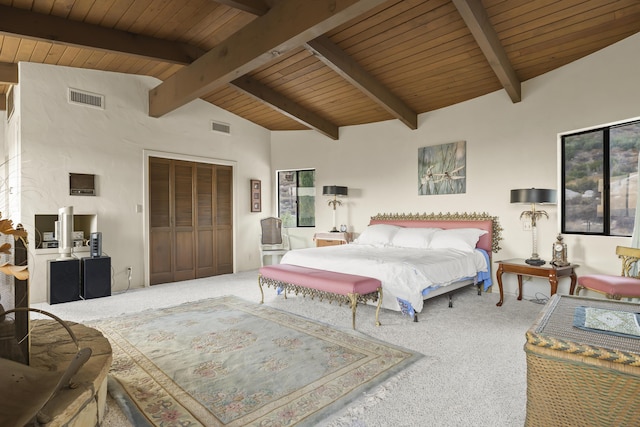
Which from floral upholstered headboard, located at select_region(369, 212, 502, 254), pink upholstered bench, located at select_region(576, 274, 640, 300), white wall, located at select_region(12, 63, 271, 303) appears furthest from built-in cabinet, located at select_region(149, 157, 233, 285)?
pink upholstered bench, located at select_region(576, 274, 640, 300)

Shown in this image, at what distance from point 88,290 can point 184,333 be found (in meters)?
2.39

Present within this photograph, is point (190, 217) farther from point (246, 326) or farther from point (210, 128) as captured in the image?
point (246, 326)

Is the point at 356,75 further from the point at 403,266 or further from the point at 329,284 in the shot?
the point at 329,284

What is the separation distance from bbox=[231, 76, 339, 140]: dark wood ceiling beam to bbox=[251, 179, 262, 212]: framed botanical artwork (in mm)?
1665

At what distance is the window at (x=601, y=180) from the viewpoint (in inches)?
158

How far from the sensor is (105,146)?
5.34 m

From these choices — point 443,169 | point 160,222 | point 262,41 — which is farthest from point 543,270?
point 160,222

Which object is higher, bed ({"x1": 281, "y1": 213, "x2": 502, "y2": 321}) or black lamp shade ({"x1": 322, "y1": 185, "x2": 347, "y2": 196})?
black lamp shade ({"x1": 322, "y1": 185, "x2": 347, "y2": 196})

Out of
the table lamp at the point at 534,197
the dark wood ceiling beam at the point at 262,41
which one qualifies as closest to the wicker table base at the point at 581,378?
the dark wood ceiling beam at the point at 262,41

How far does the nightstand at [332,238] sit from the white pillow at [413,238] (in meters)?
1.22

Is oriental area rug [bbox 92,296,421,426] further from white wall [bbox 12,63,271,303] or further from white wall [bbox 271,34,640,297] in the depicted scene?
white wall [bbox 271,34,640,297]

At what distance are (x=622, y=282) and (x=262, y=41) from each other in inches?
167

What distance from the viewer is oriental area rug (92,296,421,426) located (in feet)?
6.78

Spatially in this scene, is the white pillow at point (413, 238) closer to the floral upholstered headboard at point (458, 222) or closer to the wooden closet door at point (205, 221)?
the floral upholstered headboard at point (458, 222)
